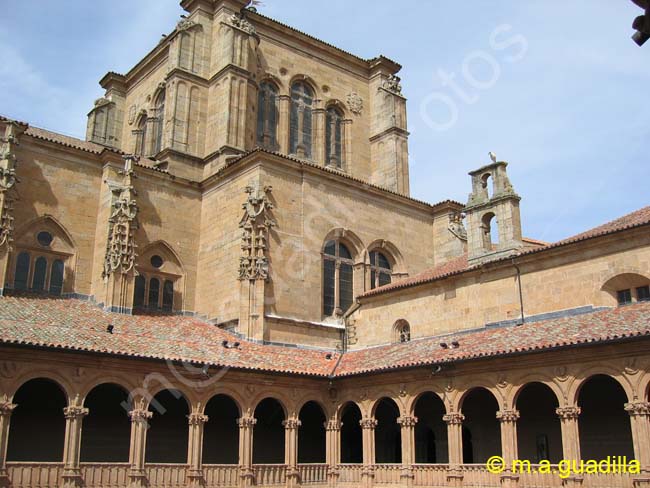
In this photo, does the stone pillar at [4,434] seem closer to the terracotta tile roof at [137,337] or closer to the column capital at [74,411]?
the column capital at [74,411]

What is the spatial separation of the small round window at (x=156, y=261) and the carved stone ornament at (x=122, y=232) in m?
1.64

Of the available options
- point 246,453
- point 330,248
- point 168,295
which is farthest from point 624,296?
point 168,295

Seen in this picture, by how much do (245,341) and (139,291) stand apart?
4851 mm

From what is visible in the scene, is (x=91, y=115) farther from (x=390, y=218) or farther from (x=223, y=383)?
(x=223, y=383)

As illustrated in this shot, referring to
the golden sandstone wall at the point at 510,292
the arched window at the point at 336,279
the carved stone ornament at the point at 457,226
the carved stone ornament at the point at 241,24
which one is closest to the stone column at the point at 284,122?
the carved stone ornament at the point at 241,24

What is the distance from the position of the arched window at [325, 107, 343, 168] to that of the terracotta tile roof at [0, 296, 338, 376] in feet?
36.4

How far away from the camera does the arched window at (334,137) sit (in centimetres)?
3384

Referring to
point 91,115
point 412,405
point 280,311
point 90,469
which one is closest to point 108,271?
point 280,311

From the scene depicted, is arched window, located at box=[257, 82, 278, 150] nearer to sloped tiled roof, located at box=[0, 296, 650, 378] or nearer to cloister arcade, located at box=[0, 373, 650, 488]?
sloped tiled roof, located at box=[0, 296, 650, 378]

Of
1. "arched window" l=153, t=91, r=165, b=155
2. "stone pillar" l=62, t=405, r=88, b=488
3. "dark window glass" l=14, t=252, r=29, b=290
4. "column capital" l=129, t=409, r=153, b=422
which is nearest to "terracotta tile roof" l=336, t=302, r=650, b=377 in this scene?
"column capital" l=129, t=409, r=153, b=422

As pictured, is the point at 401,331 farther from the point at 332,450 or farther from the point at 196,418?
the point at 196,418

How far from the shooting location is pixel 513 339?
768 inches

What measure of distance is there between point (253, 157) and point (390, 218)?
714 centimetres

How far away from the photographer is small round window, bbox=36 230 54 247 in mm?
25094
